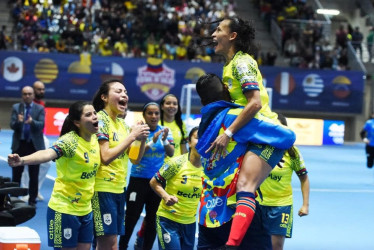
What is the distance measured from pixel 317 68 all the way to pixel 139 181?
2846 centimetres

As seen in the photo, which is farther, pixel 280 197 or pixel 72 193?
pixel 280 197

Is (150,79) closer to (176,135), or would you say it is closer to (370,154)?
(370,154)

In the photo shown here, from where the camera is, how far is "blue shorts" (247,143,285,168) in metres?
5.20

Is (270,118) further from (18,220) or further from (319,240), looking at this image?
(319,240)

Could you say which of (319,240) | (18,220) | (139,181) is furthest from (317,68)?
(18,220)

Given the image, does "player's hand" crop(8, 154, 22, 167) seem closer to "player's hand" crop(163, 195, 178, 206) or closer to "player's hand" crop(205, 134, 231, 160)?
"player's hand" crop(205, 134, 231, 160)

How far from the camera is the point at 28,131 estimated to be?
12992mm

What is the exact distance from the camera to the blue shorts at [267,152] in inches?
205

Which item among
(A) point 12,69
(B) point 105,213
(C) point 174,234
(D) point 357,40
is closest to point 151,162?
(C) point 174,234

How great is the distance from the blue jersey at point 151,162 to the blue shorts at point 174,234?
4.63 feet

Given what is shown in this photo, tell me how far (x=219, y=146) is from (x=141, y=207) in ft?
13.2

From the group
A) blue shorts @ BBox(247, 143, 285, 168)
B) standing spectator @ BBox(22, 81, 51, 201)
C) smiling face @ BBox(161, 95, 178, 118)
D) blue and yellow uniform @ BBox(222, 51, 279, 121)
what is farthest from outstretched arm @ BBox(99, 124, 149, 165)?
standing spectator @ BBox(22, 81, 51, 201)

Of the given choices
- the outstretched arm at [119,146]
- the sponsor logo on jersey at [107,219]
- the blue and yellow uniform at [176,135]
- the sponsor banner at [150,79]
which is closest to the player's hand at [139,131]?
the outstretched arm at [119,146]

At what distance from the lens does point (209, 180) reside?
17.8 ft
